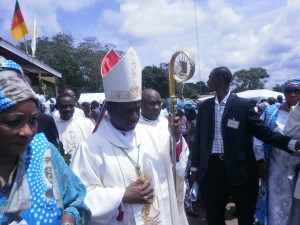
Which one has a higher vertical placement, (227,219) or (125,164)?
(125,164)

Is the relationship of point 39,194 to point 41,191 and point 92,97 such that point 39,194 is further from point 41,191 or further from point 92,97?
point 92,97

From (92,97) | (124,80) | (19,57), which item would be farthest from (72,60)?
(124,80)

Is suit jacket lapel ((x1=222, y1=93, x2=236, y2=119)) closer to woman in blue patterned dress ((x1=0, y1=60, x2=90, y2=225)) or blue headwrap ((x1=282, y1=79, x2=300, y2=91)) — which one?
blue headwrap ((x1=282, y1=79, x2=300, y2=91))

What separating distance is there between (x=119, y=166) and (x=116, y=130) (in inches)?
11.1

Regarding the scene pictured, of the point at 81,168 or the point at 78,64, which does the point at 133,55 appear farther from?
the point at 78,64

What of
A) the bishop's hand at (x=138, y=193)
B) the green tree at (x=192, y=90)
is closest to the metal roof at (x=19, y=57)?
the green tree at (x=192, y=90)

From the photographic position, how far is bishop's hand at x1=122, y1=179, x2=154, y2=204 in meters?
2.19

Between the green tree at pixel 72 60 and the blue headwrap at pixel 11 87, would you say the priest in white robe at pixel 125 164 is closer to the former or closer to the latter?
the blue headwrap at pixel 11 87

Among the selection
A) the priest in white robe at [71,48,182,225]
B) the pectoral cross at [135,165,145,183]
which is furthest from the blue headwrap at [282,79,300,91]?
the pectoral cross at [135,165,145,183]

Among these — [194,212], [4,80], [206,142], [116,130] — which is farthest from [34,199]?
[194,212]

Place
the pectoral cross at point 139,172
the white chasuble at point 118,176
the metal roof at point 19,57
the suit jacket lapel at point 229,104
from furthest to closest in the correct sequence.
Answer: the metal roof at point 19,57 → the suit jacket lapel at point 229,104 → the pectoral cross at point 139,172 → the white chasuble at point 118,176

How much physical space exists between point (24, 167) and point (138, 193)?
2.79 ft

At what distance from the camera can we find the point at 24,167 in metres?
1.61

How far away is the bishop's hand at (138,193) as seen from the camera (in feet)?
7.18
